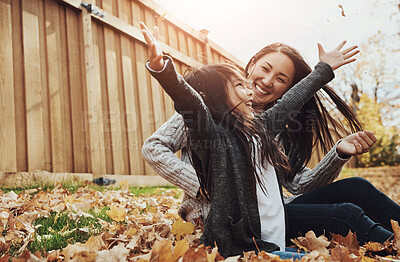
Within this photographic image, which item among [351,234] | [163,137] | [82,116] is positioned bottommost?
[351,234]

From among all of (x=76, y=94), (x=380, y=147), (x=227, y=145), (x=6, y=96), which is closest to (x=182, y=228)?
(x=227, y=145)

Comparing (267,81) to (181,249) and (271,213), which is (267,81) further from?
(181,249)

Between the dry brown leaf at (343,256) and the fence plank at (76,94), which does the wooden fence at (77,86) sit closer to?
the fence plank at (76,94)

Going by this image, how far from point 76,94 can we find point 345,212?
9.32 ft

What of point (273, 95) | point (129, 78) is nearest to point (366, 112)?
point (129, 78)

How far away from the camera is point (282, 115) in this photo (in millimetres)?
1478

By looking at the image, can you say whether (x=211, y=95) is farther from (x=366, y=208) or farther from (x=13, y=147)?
(x=13, y=147)

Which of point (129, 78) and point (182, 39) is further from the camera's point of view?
point (182, 39)

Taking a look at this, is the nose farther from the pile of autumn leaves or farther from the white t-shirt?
the pile of autumn leaves

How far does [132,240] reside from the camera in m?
1.52

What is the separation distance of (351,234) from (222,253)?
1.82 ft

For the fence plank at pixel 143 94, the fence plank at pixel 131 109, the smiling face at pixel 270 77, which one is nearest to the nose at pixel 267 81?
the smiling face at pixel 270 77

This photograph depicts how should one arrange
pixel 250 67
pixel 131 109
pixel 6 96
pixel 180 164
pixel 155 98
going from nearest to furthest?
pixel 180 164 → pixel 250 67 → pixel 6 96 → pixel 131 109 → pixel 155 98

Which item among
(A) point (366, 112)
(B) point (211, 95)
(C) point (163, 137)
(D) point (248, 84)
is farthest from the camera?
(A) point (366, 112)
